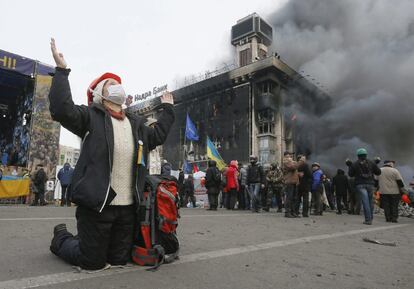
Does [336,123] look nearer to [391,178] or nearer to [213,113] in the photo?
[213,113]

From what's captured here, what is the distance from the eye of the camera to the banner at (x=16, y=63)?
50.5 feet

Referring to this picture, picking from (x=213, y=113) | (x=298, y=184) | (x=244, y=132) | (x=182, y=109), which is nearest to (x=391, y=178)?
(x=298, y=184)

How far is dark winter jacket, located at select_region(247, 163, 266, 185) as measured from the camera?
36.2 ft

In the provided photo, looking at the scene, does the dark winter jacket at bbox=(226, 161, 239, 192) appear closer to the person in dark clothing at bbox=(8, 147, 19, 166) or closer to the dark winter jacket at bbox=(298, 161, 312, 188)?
the dark winter jacket at bbox=(298, 161, 312, 188)

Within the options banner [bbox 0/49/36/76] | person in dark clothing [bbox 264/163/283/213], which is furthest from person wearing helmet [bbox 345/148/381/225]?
banner [bbox 0/49/36/76]

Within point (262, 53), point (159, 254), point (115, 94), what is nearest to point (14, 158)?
point (115, 94)

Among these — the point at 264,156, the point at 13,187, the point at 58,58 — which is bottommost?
the point at 13,187

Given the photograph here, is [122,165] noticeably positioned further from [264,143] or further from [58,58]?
[264,143]

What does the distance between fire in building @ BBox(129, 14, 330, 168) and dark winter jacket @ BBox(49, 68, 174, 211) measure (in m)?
31.9

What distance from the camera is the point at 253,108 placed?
3881 cm

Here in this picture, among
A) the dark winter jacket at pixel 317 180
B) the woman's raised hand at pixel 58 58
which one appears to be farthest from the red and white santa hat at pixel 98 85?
the dark winter jacket at pixel 317 180

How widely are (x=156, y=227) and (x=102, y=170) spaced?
24.4 inches

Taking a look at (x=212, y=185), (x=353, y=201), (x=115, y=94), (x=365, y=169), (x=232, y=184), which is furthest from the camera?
(x=232, y=184)

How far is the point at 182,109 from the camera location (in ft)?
152
